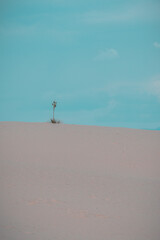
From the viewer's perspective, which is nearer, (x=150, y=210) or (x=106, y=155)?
(x=150, y=210)

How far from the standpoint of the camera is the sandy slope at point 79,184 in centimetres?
790

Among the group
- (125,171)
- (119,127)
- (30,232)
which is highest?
(119,127)

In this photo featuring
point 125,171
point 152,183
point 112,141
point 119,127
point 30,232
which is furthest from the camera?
point 119,127

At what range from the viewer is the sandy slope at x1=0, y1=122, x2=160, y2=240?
7898 millimetres

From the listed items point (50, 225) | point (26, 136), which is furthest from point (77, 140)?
point (50, 225)

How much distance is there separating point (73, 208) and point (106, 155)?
7.75m

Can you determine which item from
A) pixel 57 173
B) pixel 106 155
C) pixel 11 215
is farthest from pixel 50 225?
pixel 106 155

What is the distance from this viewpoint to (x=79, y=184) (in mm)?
11602

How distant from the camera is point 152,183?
42.2 ft

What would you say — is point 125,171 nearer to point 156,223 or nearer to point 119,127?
point 156,223

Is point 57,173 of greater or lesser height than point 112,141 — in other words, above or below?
below

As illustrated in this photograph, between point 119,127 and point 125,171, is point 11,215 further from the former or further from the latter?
point 119,127

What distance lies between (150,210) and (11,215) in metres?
4.39

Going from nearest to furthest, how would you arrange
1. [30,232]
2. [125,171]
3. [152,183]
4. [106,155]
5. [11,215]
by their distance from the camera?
[30,232] → [11,215] → [152,183] → [125,171] → [106,155]
